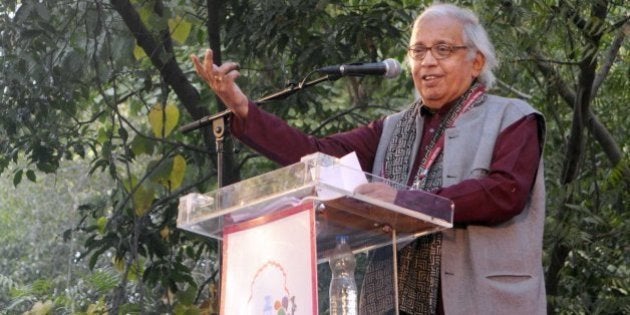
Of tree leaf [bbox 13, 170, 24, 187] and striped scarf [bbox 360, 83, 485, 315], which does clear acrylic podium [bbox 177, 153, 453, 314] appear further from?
tree leaf [bbox 13, 170, 24, 187]

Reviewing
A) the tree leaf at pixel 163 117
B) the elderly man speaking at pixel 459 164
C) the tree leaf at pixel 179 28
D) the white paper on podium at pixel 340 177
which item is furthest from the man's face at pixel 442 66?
the tree leaf at pixel 179 28

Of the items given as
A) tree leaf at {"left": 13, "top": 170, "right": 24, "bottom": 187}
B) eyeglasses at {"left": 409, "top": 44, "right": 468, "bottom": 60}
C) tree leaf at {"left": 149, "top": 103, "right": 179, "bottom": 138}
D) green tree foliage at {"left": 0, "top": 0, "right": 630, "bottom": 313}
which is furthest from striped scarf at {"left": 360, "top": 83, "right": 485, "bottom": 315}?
tree leaf at {"left": 13, "top": 170, "right": 24, "bottom": 187}

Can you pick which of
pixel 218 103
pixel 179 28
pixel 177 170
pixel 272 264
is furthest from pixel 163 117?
pixel 272 264

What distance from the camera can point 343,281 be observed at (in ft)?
10.6

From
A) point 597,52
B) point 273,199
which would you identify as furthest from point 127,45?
point 273,199

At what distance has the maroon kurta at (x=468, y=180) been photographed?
130 inches

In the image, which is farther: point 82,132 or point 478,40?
point 82,132

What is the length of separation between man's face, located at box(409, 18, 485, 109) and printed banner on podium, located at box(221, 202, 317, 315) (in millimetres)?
811

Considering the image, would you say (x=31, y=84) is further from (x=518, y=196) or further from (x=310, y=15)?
(x=518, y=196)

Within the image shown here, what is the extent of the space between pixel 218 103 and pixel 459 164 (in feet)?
11.9

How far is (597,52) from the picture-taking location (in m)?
6.56

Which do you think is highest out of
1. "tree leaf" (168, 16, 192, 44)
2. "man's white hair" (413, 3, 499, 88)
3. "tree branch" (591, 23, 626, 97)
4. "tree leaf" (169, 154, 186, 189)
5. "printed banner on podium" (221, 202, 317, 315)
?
"tree leaf" (168, 16, 192, 44)

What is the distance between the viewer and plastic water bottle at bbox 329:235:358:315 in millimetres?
3176

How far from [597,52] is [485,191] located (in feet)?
11.4
